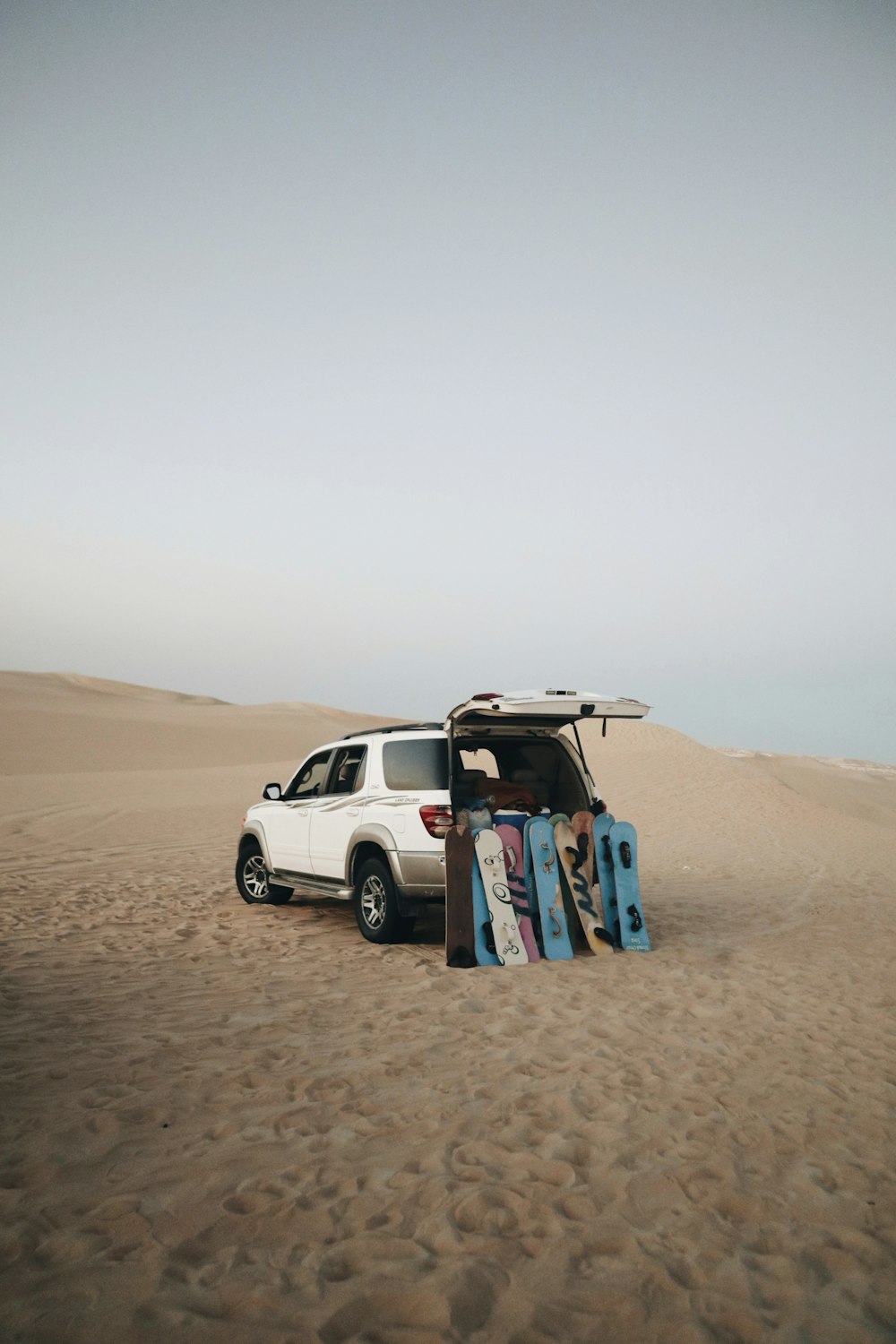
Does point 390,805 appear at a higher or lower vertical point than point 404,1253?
higher

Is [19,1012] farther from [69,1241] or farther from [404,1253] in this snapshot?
[404,1253]

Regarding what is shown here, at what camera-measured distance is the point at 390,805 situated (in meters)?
7.89

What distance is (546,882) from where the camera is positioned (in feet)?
25.7

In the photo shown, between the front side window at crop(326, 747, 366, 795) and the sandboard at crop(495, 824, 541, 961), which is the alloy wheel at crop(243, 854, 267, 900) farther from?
the sandboard at crop(495, 824, 541, 961)

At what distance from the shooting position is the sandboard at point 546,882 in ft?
25.5

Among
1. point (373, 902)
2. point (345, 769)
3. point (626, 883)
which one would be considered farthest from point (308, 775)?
point (626, 883)

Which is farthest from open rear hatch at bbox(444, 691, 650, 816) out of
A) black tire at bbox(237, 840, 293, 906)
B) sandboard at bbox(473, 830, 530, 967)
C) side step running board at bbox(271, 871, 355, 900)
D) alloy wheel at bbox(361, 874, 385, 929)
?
black tire at bbox(237, 840, 293, 906)

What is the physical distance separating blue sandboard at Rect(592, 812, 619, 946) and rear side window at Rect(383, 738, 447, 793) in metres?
1.58

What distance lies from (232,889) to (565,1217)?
Answer: 8.75 meters

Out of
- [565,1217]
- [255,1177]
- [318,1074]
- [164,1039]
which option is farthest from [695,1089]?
[164,1039]

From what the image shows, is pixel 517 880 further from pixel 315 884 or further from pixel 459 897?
pixel 315 884

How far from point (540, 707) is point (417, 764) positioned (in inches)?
51.8

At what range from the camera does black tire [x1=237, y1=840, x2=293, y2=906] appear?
10414 millimetres

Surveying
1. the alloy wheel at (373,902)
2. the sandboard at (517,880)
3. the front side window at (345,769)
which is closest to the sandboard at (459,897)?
the sandboard at (517,880)
